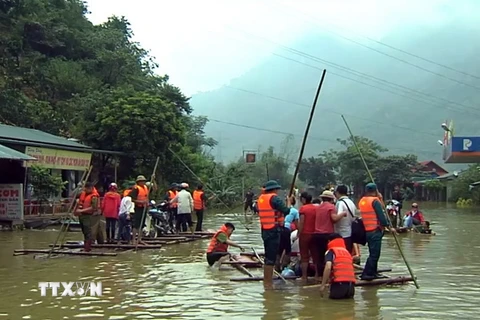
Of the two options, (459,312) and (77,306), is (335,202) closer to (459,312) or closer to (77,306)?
(459,312)

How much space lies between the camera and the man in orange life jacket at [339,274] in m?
8.79

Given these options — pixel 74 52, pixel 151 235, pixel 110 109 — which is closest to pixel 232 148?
pixel 74 52

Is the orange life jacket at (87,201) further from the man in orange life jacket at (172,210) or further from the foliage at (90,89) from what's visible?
the foliage at (90,89)

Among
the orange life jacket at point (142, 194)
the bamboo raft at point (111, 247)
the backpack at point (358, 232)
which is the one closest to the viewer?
the backpack at point (358, 232)

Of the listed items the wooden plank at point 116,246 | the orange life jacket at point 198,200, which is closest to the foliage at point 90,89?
the orange life jacket at point 198,200

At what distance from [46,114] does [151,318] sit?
30.8 meters

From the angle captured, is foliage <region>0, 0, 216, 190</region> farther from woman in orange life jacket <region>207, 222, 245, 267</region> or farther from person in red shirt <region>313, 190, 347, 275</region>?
person in red shirt <region>313, 190, 347, 275</region>

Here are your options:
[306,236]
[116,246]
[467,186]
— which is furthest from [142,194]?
[467,186]

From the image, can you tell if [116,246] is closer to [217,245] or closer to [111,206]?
[111,206]

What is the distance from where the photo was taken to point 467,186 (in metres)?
53.8

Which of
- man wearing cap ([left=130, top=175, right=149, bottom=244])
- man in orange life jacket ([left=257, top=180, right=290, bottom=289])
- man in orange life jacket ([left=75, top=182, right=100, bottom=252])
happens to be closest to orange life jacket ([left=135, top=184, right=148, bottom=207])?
man wearing cap ([left=130, top=175, right=149, bottom=244])

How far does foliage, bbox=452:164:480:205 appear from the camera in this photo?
51.6 metres

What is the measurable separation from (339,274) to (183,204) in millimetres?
10292

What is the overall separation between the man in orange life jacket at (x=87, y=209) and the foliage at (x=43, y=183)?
1065 centimetres
